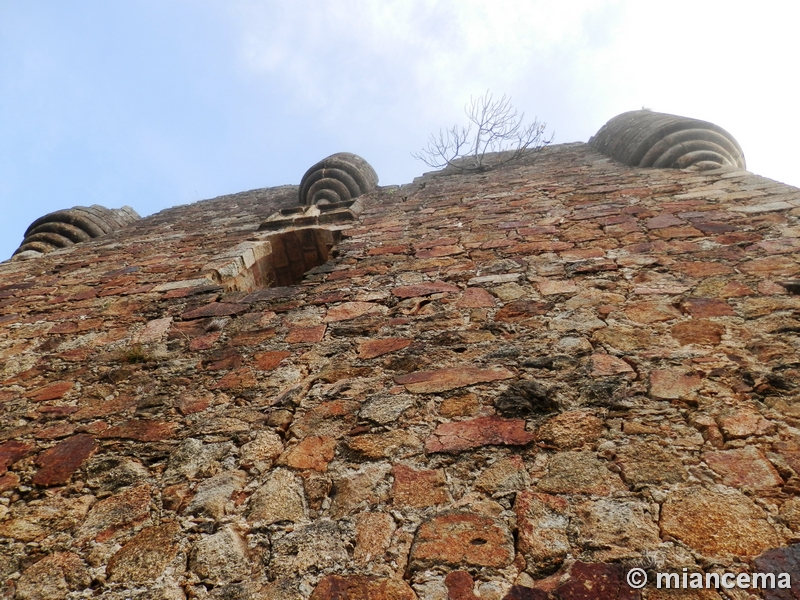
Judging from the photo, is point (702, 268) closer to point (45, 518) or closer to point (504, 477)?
point (504, 477)

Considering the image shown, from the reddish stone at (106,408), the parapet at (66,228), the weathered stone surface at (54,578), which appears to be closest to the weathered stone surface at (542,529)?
the weathered stone surface at (54,578)

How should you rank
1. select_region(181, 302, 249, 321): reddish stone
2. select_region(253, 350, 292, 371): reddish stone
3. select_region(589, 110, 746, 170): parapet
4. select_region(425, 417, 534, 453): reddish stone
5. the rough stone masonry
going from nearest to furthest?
the rough stone masonry
select_region(425, 417, 534, 453): reddish stone
select_region(253, 350, 292, 371): reddish stone
select_region(181, 302, 249, 321): reddish stone
select_region(589, 110, 746, 170): parapet

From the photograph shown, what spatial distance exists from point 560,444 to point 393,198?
4345mm

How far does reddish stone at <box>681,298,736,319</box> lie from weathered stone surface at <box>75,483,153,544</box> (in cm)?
211

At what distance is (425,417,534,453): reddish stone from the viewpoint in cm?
170

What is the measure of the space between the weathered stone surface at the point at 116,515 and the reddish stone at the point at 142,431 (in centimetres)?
25

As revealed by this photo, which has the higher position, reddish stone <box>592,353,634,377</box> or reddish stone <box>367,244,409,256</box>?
reddish stone <box>367,244,409,256</box>

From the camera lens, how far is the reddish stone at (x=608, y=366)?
192 cm

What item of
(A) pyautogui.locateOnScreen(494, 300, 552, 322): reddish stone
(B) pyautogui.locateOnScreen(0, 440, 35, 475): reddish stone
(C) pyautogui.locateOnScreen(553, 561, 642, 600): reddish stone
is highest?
(A) pyautogui.locateOnScreen(494, 300, 552, 322): reddish stone

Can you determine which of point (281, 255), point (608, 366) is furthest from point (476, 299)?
point (281, 255)

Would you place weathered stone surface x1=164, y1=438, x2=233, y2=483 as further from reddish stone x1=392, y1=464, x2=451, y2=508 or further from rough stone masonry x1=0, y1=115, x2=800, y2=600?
reddish stone x1=392, y1=464, x2=451, y2=508

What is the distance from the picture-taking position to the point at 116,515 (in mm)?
1682

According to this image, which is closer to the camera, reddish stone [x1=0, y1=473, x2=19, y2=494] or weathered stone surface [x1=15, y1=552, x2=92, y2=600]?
weathered stone surface [x1=15, y1=552, x2=92, y2=600]

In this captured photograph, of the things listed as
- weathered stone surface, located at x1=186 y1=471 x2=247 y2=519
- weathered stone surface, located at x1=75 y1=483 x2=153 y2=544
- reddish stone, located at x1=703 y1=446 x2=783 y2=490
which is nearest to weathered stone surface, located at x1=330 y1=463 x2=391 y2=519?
weathered stone surface, located at x1=186 y1=471 x2=247 y2=519
